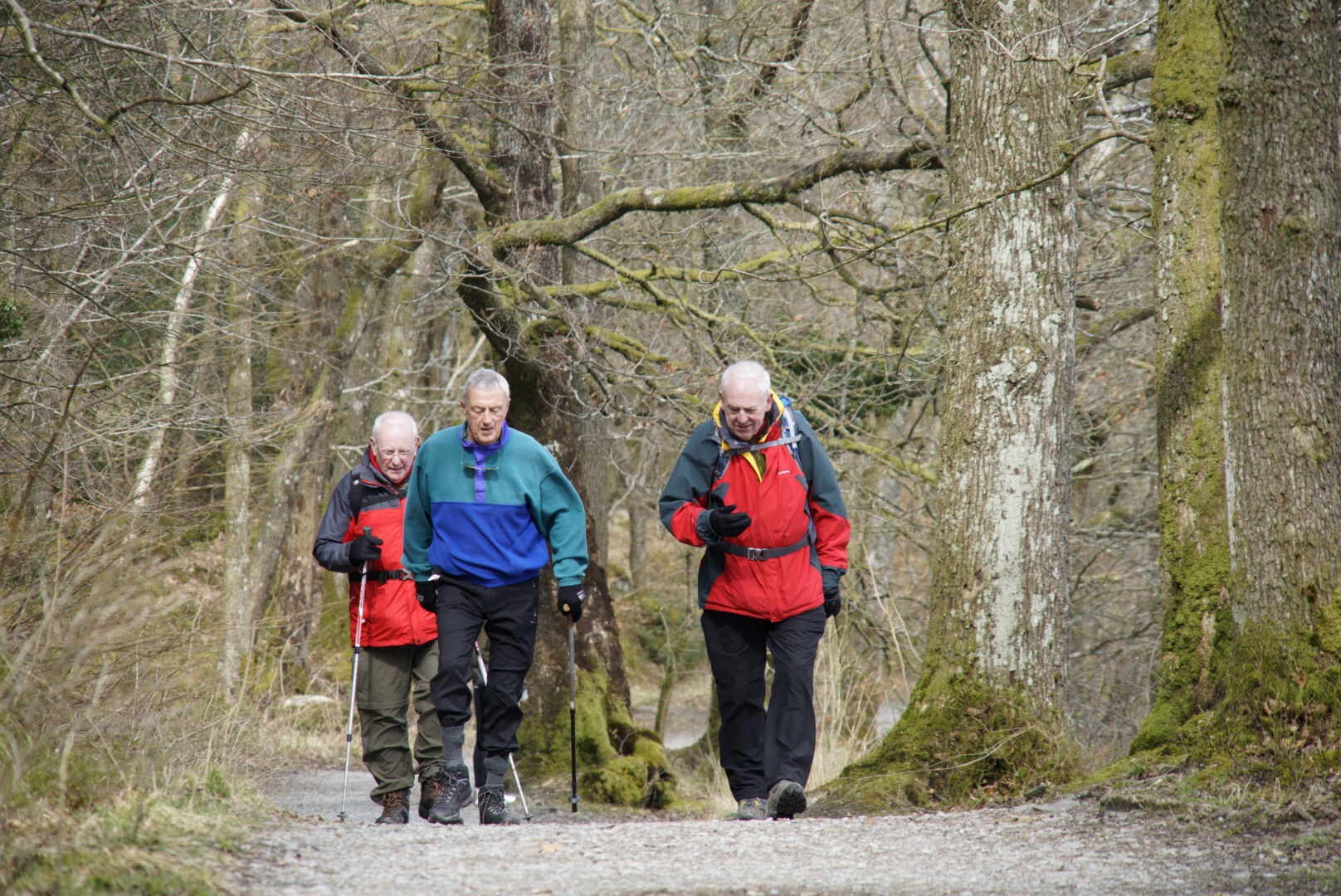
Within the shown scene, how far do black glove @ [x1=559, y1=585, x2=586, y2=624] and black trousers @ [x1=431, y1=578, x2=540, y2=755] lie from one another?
5.8 inches

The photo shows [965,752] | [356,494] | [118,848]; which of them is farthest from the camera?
[356,494]

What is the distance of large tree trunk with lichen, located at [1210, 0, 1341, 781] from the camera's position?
4.27 meters

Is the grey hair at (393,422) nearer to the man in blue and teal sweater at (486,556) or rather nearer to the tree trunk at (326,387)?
the man in blue and teal sweater at (486,556)

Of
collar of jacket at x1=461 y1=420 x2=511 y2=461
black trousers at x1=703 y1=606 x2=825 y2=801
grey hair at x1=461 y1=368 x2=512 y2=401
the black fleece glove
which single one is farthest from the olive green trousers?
the black fleece glove

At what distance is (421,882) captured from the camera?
371cm

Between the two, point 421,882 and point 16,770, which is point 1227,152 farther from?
point 16,770

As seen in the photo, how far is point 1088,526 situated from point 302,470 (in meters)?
8.53

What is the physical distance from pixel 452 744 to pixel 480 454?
4.57 feet

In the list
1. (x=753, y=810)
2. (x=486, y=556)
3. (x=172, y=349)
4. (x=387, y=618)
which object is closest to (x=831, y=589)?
(x=753, y=810)

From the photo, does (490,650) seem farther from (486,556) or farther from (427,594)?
(486,556)

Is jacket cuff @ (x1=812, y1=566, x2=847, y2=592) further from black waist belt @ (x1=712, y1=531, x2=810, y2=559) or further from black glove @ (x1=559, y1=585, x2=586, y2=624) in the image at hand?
black glove @ (x1=559, y1=585, x2=586, y2=624)

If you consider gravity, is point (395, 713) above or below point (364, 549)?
below

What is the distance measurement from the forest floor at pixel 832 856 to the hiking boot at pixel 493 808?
801 millimetres

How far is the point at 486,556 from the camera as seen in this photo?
5.81m
